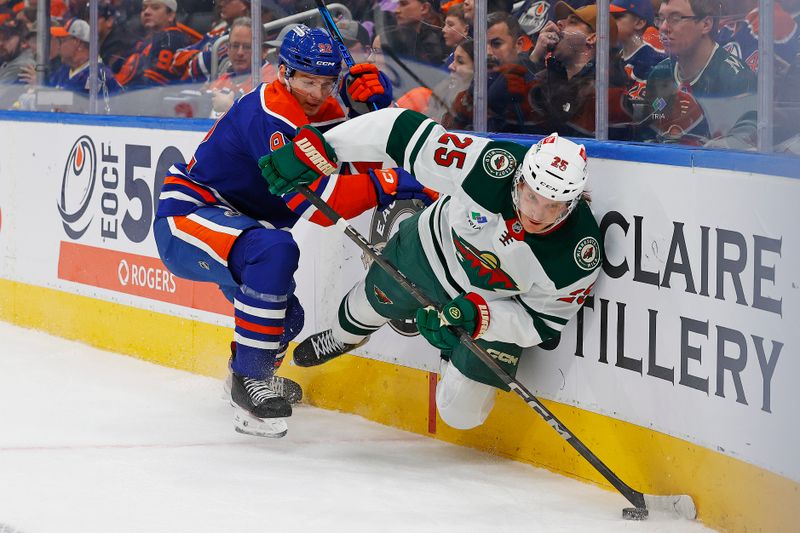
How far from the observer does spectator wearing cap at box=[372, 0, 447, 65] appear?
154 inches

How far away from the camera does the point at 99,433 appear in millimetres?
3719

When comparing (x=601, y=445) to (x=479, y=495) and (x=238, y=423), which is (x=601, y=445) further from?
(x=238, y=423)

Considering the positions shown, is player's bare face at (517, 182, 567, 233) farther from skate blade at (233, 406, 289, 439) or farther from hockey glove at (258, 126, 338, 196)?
skate blade at (233, 406, 289, 439)

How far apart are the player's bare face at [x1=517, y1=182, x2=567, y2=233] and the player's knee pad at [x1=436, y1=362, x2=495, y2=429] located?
0.52 metres

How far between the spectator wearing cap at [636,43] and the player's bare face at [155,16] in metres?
2.20

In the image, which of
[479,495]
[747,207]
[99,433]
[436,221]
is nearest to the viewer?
[747,207]

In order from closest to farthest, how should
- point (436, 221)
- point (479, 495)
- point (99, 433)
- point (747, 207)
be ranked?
point (747, 207)
point (479, 495)
point (436, 221)
point (99, 433)

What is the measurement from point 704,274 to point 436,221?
83 cm

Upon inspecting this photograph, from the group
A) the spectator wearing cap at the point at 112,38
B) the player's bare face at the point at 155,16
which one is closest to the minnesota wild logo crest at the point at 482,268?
the player's bare face at the point at 155,16

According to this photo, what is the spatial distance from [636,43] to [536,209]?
0.58 meters

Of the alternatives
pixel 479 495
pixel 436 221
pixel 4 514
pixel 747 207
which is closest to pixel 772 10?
pixel 747 207

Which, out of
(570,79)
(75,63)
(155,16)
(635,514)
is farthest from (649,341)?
(75,63)

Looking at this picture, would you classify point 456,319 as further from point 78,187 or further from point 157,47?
point 78,187

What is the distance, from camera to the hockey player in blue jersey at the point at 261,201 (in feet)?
11.7
